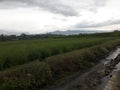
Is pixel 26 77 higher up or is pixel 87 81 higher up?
pixel 26 77

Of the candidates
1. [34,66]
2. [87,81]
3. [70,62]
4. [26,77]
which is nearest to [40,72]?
[34,66]

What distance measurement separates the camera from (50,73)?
1950 centimetres

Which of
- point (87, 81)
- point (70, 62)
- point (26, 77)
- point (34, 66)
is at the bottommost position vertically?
point (87, 81)

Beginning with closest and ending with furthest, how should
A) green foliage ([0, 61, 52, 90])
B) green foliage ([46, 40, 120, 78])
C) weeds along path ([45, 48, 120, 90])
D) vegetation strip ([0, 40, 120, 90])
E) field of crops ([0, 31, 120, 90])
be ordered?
1. green foliage ([0, 61, 52, 90])
2. vegetation strip ([0, 40, 120, 90])
3. field of crops ([0, 31, 120, 90])
4. weeds along path ([45, 48, 120, 90])
5. green foliage ([46, 40, 120, 78])

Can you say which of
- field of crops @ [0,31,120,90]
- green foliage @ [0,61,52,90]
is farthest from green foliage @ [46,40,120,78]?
green foliage @ [0,61,52,90]

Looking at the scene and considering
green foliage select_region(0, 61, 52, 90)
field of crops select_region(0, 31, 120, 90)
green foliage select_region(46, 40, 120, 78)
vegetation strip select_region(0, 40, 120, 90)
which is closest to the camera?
green foliage select_region(0, 61, 52, 90)

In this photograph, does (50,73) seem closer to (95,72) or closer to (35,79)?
(35,79)

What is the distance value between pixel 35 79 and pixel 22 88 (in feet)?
5.39

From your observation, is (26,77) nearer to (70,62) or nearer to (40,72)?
(40,72)

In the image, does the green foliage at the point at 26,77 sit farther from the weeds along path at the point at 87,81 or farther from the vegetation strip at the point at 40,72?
the weeds along path at the point at 87,81

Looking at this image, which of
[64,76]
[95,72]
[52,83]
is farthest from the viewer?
[95,72]

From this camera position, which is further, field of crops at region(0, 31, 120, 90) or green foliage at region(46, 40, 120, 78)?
green foliage at region(46, 40, 120, 78)

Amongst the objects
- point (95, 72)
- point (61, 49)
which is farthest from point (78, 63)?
point (61, 49)

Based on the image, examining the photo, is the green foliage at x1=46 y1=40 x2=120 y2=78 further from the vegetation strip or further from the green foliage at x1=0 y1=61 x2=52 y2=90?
the green foliage at x1=0 y1=61 x2=52 y2=90
